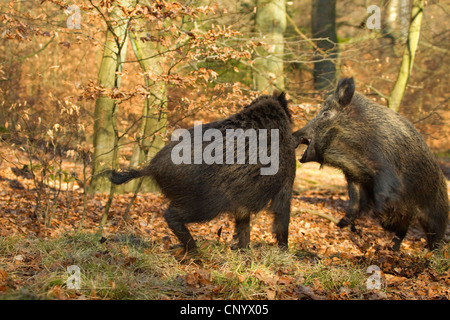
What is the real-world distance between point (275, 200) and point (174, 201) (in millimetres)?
1149

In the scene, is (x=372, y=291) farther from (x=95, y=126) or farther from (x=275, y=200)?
(x=95, y=126)

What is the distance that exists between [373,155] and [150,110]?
4.18 metres

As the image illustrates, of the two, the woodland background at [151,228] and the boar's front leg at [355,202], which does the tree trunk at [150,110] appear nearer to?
the woodland background at [151,228]

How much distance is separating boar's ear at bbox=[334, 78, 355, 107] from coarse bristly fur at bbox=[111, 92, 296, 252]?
1003 millimetres

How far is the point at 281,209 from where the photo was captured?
5.09 metres

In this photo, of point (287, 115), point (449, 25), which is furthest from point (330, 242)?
point (449, 25)

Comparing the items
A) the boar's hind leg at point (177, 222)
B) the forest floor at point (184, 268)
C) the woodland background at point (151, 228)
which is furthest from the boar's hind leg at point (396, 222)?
the boar's hind leg at point (177, 222)

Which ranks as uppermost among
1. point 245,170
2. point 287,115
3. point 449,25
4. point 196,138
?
point 449,25

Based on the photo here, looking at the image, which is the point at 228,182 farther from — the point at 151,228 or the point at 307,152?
the point at 151,228

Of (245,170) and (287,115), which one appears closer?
(245,170)

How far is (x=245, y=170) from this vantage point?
4.72 metres

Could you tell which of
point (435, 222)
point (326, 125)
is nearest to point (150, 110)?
point (326, 125)

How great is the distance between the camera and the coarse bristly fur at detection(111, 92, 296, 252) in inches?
182

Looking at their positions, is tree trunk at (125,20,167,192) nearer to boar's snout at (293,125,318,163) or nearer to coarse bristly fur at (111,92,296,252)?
coarse bristly fur at (111,92,296,252)
